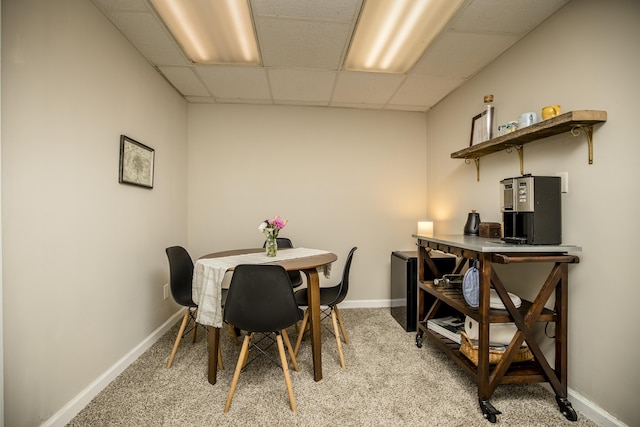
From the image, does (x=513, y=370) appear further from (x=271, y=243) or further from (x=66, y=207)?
(x=66, y=207)

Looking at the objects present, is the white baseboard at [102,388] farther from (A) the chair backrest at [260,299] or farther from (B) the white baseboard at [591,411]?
(A) the chair backrest at [260,299]

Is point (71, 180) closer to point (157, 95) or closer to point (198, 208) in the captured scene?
point (157, 95)

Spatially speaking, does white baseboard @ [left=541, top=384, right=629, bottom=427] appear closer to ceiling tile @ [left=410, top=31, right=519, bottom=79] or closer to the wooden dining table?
the wooden dining table

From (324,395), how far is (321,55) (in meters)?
2.58

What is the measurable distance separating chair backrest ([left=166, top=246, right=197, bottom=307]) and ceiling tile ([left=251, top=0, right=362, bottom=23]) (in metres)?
1.88

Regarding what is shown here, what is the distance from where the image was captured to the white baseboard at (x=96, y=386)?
1.57 meters

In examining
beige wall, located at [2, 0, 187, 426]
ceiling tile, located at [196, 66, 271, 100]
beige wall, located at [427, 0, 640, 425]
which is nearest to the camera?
beige wall, located at [2, 0, 187, 426]

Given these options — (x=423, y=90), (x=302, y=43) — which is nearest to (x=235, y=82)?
(x=302, y=43)

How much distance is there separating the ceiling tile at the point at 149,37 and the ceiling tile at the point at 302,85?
0.82 metres

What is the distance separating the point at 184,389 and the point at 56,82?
2.04 meters

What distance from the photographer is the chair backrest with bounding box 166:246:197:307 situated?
7.29ft

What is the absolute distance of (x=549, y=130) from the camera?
1746mm

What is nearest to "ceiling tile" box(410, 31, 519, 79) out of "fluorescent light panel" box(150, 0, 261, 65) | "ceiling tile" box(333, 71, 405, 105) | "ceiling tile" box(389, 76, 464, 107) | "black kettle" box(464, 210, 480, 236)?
"ceiling tile" box(389, 76, 464, 107)

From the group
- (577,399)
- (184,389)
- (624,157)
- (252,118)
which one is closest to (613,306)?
(577,399)
